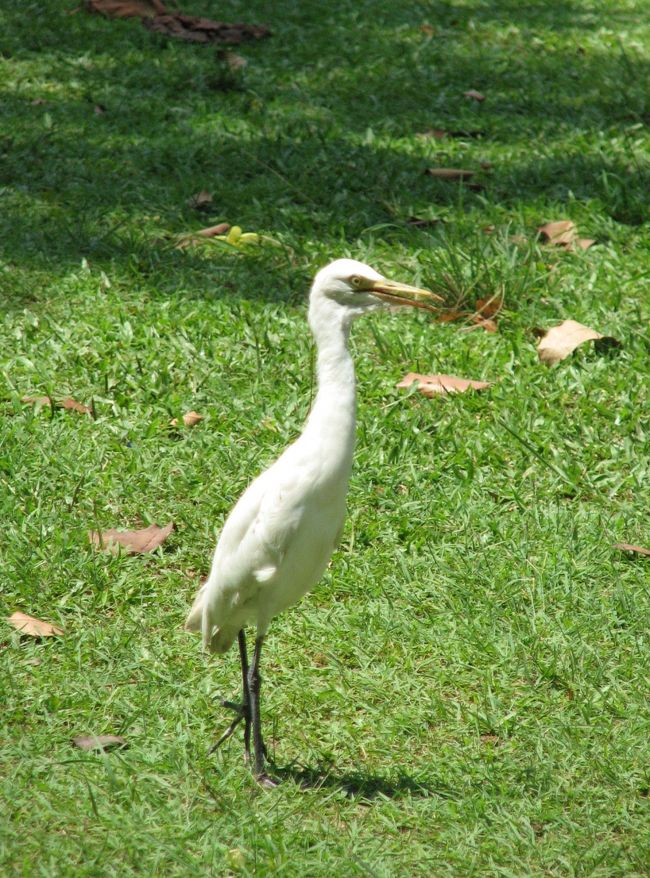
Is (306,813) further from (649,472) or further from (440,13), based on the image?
(440,13)

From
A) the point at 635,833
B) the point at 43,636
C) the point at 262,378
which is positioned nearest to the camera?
the point at 635,833

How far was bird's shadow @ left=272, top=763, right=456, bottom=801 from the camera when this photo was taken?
3266mm

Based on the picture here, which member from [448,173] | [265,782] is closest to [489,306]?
[448,173]

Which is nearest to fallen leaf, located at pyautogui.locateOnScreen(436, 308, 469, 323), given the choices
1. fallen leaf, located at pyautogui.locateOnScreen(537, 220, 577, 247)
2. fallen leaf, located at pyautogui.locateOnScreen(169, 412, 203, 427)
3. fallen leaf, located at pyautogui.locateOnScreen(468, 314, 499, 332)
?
fallen leaf, located at pyautogui.locateOnScreen(468, 314, 499, 332)

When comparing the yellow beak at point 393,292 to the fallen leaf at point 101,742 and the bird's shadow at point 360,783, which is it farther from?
the fallen leaf at point 101,742

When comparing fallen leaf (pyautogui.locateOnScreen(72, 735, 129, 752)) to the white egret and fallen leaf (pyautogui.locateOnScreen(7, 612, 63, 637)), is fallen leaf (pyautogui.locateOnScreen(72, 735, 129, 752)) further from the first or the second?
fallen leaf (pyautogui.locateOnScreen(7, 612, 63, 637))

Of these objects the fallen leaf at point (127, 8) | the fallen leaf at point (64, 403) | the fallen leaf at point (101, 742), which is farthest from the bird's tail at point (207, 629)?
the fallen leaf at point (127, 8)

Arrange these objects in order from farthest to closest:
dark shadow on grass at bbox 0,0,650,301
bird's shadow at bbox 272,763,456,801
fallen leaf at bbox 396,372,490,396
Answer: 1. dark shadow on grass at bbox 0,0,650,301
2. fallen leaf at bbox 396,372,490,396
3. bird's shadow at bbox 272,763,456,801

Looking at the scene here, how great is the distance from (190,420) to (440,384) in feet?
3.43

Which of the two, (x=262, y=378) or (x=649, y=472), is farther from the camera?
(x=262, y=378)

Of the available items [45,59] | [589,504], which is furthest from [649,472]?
[45,59]

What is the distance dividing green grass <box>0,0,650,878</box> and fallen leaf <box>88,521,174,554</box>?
0.05 meters

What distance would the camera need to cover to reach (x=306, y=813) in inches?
125

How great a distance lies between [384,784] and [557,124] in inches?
221
